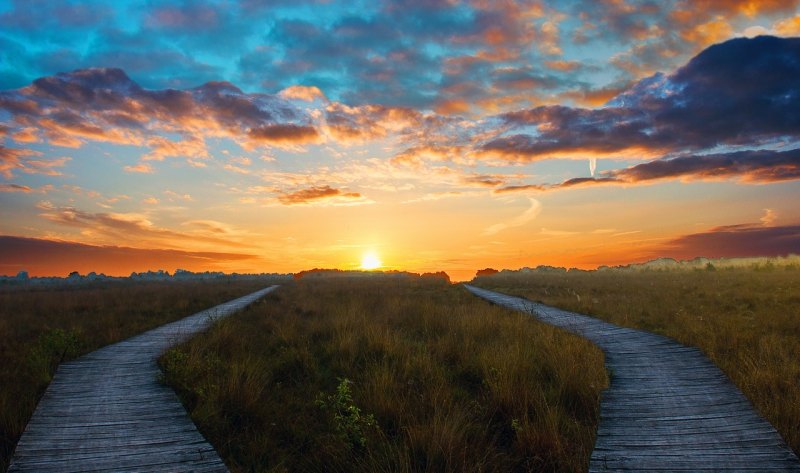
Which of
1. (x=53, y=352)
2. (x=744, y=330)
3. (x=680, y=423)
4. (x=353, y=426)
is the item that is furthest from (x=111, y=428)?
(x=744, y=330)

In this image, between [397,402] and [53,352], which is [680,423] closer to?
[397,402]

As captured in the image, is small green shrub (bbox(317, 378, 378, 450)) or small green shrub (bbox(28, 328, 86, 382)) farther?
small green shrub (bbox(28, 328, 86, 382))

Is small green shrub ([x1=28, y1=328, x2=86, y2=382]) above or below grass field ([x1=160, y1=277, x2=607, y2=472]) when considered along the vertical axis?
above

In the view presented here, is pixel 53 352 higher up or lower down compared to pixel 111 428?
higher up

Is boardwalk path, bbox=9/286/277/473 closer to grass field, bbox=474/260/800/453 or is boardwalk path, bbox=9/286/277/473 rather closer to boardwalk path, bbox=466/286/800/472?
boardwalk path, bbox=466/286/800/472

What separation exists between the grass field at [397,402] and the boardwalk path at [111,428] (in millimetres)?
538

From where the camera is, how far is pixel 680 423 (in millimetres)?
4336

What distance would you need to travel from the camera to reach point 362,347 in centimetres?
881

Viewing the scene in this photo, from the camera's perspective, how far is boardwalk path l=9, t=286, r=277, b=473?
383 cm

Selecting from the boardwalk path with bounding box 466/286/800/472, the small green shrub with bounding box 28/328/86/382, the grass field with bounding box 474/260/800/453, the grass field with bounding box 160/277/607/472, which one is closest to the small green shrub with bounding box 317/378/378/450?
the grass field with bounding box 160/277/607/472

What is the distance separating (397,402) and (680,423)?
10.3 ft

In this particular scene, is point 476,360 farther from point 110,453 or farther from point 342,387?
point 110,453

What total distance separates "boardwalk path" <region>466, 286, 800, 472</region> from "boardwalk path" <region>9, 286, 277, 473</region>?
12.2 ft

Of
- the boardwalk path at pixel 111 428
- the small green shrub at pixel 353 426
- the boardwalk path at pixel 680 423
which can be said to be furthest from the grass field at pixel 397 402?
the boardwalk path at pixel 111 428
